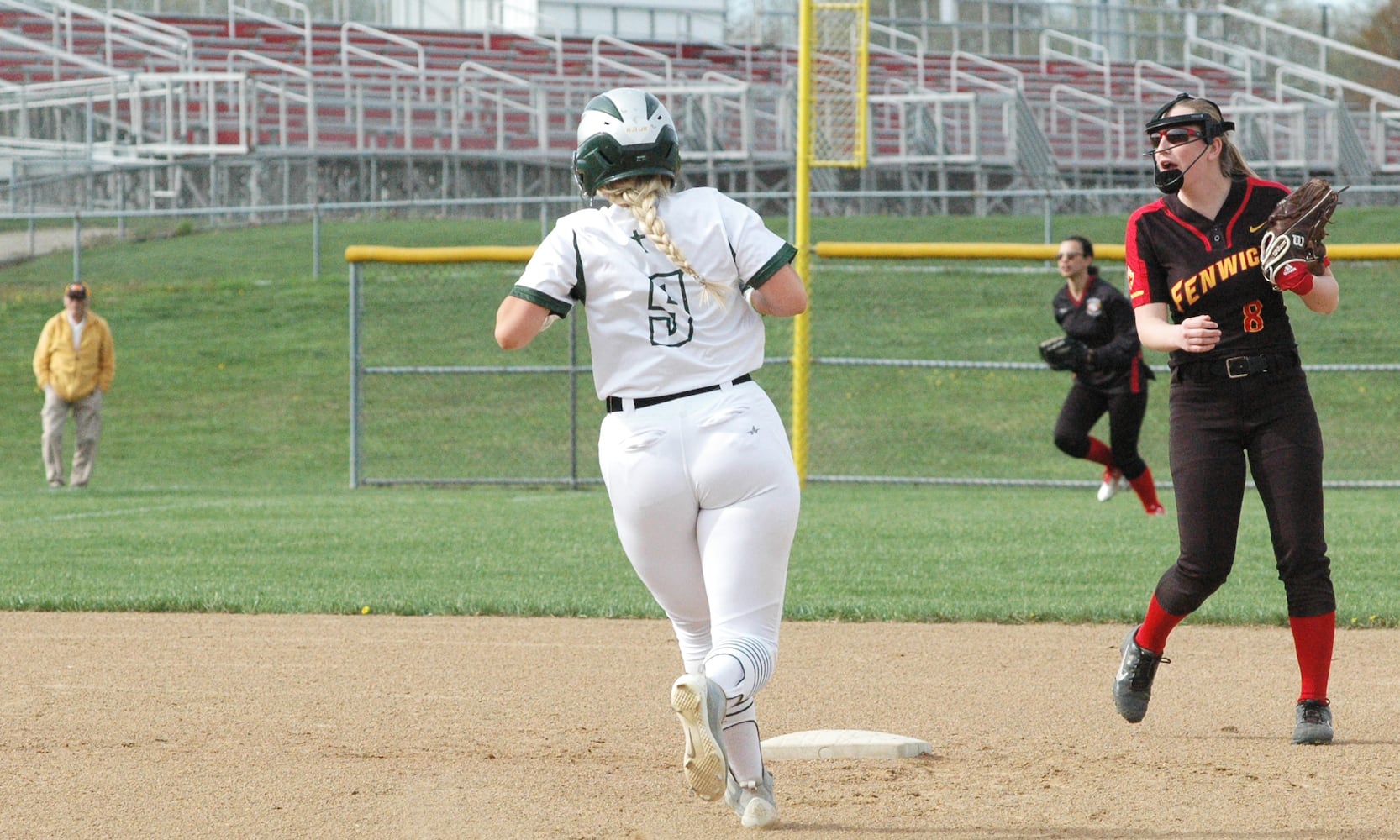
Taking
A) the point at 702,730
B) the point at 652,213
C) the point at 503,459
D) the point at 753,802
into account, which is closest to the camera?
the point at 702,730

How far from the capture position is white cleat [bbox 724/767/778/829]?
4156mm

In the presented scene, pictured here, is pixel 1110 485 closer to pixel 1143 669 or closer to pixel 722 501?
pixel 1143 669

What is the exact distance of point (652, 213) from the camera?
379cm

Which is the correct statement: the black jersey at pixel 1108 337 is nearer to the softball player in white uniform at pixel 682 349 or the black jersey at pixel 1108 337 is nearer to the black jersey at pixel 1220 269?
the black jersey at pixel 1220 269

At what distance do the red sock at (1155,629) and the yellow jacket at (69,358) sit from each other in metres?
11.5

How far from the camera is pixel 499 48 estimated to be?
104 ft

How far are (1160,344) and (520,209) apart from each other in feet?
72.5

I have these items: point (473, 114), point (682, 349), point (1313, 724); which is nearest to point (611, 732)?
point (682, 349)

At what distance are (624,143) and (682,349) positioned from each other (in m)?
0.49

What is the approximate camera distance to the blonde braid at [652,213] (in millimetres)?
3771

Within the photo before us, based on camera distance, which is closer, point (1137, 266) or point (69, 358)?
point (1137, 266)

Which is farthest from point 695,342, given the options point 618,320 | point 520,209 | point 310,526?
point 520,209

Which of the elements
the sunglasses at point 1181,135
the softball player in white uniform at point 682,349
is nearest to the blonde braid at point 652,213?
the softball player in white uniform at point 682,349

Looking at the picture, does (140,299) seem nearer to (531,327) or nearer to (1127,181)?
(1127,181)
